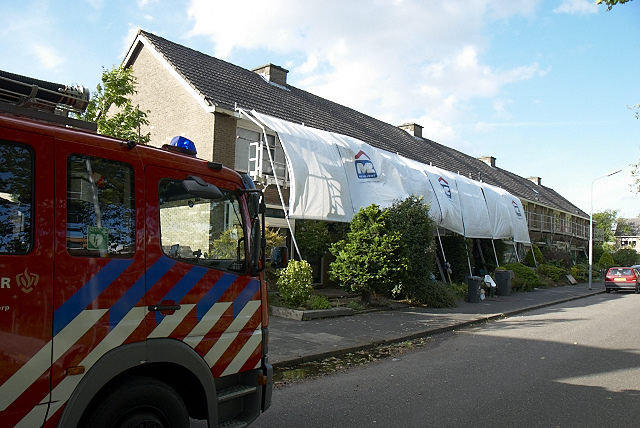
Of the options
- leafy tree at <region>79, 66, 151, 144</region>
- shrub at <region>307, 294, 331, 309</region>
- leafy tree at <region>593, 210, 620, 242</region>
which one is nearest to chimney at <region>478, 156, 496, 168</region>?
shrub at <region>307, 294, 331, 309</region>

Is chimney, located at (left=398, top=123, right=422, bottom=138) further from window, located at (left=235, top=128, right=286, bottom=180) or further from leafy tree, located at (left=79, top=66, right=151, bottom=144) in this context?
leafy tree, located at (left=79, top=66, right=151, bottom=144)

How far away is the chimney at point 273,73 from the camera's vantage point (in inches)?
814

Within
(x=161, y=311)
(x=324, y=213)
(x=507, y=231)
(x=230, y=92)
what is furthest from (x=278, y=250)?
(x=507, y=231)

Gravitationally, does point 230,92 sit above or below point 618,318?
above

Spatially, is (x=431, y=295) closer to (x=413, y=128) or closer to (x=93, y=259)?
(x=93, y=259)

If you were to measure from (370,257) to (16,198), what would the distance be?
34.5 feet

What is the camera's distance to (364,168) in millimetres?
15609

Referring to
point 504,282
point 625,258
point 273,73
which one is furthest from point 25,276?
point 625,258

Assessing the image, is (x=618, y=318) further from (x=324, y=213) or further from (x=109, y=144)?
(x=109, y=144)

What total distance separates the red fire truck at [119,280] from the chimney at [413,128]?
92.5ft

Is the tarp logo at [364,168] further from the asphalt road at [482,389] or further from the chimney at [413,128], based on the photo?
the chimney at [413,128]

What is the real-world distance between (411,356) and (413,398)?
2.69m

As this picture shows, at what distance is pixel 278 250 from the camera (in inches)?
172

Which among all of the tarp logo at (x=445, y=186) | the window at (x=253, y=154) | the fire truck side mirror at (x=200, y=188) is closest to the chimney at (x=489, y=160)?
the tarp logo at (x=445, y=186)
